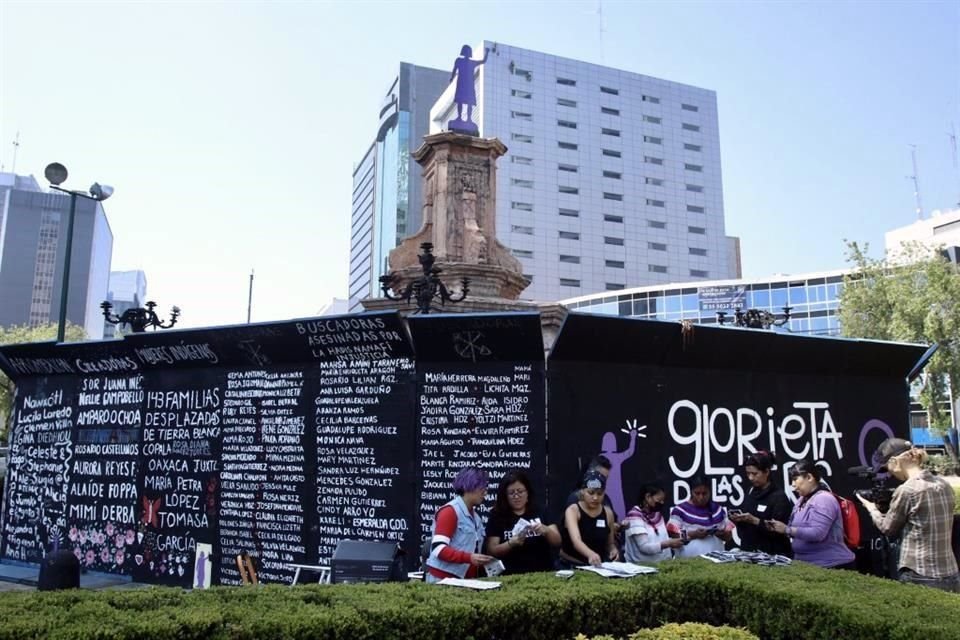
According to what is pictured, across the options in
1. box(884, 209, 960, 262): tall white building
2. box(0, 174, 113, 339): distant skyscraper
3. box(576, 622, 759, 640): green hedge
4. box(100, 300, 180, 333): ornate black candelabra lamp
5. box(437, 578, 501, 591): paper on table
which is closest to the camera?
box(576, 622, 759, 640): green hedge

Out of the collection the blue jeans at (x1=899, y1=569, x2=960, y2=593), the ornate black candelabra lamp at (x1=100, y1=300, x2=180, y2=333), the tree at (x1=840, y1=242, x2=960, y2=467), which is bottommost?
the blue jeans at (x1=899, y1=569, x2=960, y2=593)

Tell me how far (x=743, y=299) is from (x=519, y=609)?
6786 centimetres

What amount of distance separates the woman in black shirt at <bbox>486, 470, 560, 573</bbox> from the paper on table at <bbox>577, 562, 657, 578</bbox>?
2.18ft

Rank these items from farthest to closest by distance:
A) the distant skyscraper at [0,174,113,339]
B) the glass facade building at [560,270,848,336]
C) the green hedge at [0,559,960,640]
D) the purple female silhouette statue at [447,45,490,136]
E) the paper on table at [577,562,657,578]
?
the distant skyscraper at [0,174,113,339], the glass facade building at [560,270,848,336], the purple female silhouette statue at [447,45,490,136], the paper on table at [577,562,657,578], the green hedge at [0,559,960,640]

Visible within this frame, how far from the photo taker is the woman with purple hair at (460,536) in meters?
5.85

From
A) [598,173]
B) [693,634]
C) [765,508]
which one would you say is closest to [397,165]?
[598,173]

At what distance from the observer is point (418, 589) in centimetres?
505

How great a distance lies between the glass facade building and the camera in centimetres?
6600

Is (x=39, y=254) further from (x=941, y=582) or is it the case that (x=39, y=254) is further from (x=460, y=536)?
(x=941, y=582)

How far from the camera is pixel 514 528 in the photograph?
6.22 meters

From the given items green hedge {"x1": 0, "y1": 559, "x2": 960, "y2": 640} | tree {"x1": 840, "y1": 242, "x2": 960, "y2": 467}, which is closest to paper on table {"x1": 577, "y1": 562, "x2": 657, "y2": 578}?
green hedge {"x1": 0, "y1": 559, "x2": 960, "y2": 640}

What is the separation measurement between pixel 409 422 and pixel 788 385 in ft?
16.0

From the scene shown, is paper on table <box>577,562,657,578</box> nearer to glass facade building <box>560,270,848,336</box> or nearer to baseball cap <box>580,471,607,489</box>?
baseball cap <box>580,471,607,489</box>

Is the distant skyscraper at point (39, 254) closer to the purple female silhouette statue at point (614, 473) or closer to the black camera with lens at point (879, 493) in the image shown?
the purple female silhouette statue at point (614, 473)
